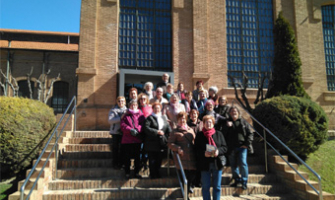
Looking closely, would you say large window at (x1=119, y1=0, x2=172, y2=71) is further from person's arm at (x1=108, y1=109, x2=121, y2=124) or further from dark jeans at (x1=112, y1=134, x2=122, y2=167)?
dark jeans at (x1=112, y1=134, x2=122, y2=167)

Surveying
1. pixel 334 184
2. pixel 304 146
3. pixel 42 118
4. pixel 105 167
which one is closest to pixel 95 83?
pixel 42 118

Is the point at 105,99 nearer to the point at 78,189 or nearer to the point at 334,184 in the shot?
the point at 78,189

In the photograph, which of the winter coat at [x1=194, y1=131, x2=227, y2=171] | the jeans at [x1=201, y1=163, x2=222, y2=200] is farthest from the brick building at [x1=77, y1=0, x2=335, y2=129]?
the jeans at [x1=201, y1=163, x2=222, y2=200]

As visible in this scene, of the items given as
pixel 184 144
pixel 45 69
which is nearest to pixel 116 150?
pixel 184 144

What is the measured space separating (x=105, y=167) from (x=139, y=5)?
28.8 feet

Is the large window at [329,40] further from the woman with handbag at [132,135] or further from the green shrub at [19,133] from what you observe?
the green shrub at [19,133]

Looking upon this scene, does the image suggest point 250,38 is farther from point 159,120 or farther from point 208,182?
point 208,182

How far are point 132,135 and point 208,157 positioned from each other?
173cm

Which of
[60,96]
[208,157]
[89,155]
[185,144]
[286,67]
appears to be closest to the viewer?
[208,157]

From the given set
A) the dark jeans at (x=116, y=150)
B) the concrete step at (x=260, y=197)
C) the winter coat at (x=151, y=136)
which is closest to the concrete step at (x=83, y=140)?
the dark jeans at (x=116, y=150)

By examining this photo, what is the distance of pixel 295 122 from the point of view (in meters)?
7.62

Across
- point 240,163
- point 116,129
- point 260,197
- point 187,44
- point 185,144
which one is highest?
point 187,44

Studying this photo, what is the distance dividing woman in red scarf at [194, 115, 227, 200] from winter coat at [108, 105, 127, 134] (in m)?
2.02

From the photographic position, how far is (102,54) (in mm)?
11562
